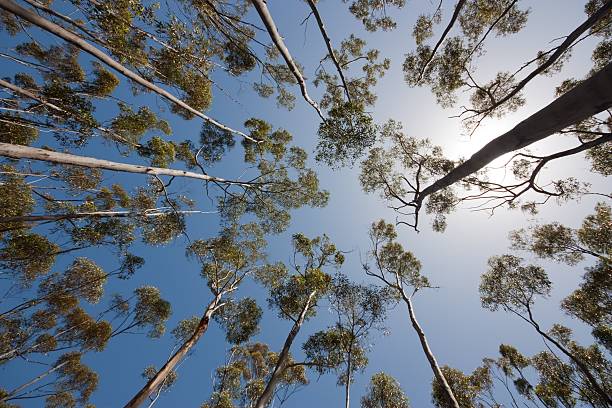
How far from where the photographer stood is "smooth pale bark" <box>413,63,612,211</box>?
7.06 feet

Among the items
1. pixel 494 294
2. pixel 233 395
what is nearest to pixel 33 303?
pixel 233 395

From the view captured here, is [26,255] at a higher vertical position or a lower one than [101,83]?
lower

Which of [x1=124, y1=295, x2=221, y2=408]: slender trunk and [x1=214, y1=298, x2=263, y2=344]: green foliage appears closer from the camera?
[x1=124, y1=295, x2=221, y2=408]: slender trunk

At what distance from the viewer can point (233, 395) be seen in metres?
13.9

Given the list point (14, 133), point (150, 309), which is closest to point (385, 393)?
point (150, 309)

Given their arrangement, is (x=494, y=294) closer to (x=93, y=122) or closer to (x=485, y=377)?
(x=485, y=377)

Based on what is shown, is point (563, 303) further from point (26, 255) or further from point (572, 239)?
point (26, 255)

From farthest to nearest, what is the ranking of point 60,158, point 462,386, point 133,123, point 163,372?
point 462,386, point 133,123, point 163,372, point 60,158

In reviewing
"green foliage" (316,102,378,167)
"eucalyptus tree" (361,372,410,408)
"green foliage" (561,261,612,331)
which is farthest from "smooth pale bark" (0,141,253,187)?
"green foliage" (561,261,612,331)

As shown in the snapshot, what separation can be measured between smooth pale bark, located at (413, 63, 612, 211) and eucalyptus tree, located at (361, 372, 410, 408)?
13.7 meters

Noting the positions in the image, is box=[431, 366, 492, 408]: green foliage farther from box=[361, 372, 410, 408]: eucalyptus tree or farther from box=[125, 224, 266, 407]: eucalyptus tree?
box=[125, 224, 266, 407]: eucalyptus tree

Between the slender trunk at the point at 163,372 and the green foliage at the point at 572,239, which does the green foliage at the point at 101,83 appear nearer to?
the slender trunk at the point at 163,372

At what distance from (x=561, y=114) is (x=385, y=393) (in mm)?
14694

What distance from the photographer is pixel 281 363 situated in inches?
329
